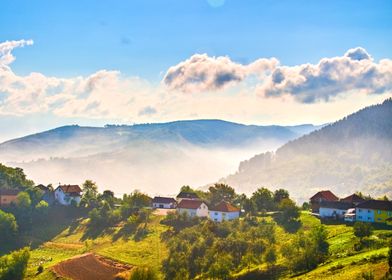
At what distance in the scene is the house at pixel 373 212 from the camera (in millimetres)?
101500

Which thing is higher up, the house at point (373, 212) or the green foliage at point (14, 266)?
the house at point (373, 212)

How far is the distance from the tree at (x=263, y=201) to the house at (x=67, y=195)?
61336 millimetres

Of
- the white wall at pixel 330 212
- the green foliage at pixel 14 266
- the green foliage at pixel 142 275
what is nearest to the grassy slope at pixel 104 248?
the green foliage at pixel 14 266

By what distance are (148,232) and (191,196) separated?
39202mm

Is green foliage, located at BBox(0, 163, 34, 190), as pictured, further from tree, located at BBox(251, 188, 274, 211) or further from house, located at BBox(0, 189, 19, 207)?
tree, located at BBox(251, 188, 274, 211)

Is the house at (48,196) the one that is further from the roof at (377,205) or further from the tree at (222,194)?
the roof at (377,205)

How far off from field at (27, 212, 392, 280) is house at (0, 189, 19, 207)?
23816 millimetres

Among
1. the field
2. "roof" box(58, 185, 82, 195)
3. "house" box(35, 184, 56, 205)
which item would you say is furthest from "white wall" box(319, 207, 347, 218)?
"house" box(35, 184, 56, 205)

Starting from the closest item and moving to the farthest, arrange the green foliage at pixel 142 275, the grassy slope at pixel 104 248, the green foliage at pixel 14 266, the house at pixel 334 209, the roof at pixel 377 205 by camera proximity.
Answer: the green foliage at pixel 142 275 → the green foliage at pixel 14 266 → the grassy slope at pixel 104 248 → the roof at pixel 377 205 → the house at pixel 334 209

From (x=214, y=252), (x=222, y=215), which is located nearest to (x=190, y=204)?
(x=222, y=215)

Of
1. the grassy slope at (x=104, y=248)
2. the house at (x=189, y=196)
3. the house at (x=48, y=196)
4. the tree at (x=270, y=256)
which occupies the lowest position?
the grassy slope at (x=104, y=248)

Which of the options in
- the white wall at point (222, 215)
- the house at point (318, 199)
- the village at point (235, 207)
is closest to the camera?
the village at point (235, 207)

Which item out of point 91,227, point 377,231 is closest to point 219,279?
point 377,231

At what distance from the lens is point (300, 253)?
69562 mm
